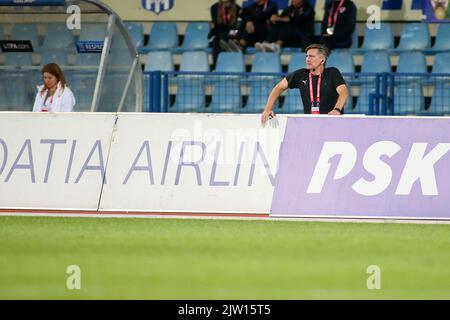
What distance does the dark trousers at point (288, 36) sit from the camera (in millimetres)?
24094

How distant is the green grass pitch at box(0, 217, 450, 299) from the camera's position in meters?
9.93

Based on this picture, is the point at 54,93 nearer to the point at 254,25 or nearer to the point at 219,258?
the point at 254,25

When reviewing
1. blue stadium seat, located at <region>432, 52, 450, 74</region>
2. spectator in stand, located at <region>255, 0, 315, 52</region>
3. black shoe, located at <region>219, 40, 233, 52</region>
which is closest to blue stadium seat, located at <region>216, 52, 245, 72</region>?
black shoe, located at <region>219, 40, 233, 52</region>

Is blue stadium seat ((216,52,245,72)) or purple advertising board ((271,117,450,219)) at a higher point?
blue stadium seat ((216,52,245,72))

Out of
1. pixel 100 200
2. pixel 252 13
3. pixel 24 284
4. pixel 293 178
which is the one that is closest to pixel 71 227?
pixel 100 200

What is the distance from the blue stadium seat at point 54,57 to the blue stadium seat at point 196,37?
553 centimetres

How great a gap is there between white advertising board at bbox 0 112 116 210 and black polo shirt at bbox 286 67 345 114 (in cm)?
252

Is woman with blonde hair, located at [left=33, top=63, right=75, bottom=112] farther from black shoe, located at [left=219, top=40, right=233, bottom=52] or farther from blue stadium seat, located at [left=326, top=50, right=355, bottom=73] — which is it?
blue stadium seat, located at [left=326, top=50, right=355, bottom=73]

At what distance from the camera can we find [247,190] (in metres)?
15.7

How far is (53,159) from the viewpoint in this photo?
52.6 feet


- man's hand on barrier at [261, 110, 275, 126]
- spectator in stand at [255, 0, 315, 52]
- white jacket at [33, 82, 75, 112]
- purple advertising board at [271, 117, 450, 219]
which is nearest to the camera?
purple advertising board at [271, 117, 450, 219]

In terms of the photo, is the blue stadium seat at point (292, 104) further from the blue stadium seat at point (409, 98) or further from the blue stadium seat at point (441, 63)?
the blue stadium seat at point (441, 63)

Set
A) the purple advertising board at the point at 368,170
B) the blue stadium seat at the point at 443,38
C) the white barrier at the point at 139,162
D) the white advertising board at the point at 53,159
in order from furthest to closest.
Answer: the blue stadium seat at the point at 443,38 → the white advertising board at the point at 53,159 → the white barrier at the point at 139,162 → the purple advertising board at the point at 368,170

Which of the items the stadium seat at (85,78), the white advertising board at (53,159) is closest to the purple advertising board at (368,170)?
the white advertising board at (53,159)
